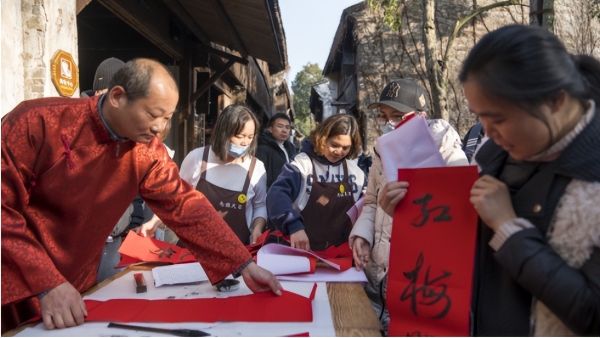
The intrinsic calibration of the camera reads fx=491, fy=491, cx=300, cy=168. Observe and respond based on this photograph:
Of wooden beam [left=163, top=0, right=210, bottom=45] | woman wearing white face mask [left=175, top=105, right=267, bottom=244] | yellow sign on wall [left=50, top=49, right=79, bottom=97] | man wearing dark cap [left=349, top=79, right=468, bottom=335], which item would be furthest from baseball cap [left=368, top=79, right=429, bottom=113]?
wooden beam [left=163, top=0, right=210, bottom=45]

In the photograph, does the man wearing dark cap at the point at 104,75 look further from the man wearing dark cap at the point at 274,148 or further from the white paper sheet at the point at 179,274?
the man wearing dark cap at the point at 274,148

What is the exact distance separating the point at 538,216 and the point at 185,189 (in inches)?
50.0

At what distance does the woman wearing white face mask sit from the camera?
303 cm

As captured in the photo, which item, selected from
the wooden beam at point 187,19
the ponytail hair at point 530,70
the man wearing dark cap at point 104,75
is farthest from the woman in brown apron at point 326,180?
the wooden beam at point 187,19

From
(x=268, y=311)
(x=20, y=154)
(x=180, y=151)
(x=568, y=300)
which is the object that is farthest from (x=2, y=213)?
(x=180, y=151)

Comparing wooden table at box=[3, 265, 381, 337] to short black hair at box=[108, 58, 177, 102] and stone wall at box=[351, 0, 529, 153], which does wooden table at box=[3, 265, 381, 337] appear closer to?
short black hair at box=[108, 58, 177, 102]

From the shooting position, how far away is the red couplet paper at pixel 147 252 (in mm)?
2320

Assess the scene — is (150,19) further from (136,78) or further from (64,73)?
(136,78)

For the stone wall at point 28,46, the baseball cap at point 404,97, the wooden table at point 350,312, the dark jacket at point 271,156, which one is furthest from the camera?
the dark jacket at point 271,156

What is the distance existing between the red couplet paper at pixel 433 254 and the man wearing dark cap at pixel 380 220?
0.49 metres

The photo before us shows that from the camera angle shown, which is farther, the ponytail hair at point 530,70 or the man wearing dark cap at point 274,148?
the man wearing dark cap at point 274,148

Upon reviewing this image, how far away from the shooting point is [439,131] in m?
1.96

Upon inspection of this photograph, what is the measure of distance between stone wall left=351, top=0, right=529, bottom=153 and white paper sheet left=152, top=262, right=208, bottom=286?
10.2 meters

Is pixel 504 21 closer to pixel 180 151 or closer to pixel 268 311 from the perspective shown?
pixel 180 151
